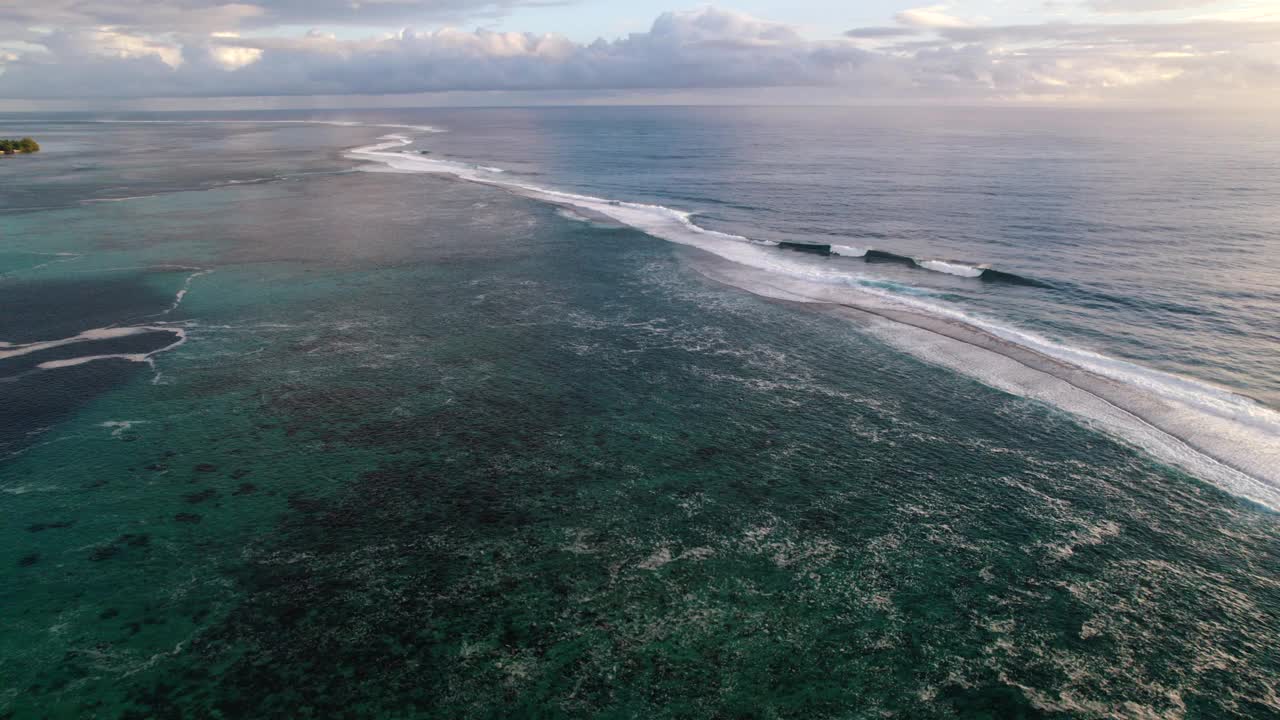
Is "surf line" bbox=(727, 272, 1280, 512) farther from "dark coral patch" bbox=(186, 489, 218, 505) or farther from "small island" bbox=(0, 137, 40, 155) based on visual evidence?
"small island" bbox=(0, 137, 40, 155)

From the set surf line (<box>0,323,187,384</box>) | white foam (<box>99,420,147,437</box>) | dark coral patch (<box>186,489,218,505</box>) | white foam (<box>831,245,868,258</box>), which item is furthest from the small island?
white foam (<box>831,245,868,258</box>)

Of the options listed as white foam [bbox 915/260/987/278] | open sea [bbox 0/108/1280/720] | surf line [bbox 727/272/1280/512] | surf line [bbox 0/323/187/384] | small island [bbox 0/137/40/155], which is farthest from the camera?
small island [bbox 0/137/40/155]

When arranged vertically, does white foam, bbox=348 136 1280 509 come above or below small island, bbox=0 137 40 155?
below

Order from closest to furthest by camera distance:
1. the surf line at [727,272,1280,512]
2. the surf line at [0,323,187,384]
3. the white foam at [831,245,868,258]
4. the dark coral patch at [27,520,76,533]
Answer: the dark coral patch at [27,520,76,533], the surf line at [727,272,1280,512], the surf line at [0,323,187,384], the white foam at [831,245,868,258]

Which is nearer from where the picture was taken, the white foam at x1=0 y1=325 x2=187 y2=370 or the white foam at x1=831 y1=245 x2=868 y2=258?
the white foam at x1=0 y1=325 x2=187 y2=370

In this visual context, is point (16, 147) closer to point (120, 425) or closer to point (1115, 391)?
point (120, 425)

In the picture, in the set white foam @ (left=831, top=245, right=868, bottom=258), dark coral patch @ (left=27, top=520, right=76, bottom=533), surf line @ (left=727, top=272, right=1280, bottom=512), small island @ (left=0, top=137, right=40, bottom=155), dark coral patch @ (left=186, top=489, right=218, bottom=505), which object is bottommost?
dark coral patch @ (left=27, top=520, right=76, bottom=533)

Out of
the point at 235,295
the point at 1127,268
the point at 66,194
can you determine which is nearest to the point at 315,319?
the point at 235,295

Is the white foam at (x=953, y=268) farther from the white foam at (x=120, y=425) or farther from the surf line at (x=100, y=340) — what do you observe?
the white foam at (x=120, y=425)

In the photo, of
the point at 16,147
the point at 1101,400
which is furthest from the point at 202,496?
the point at 16,147
